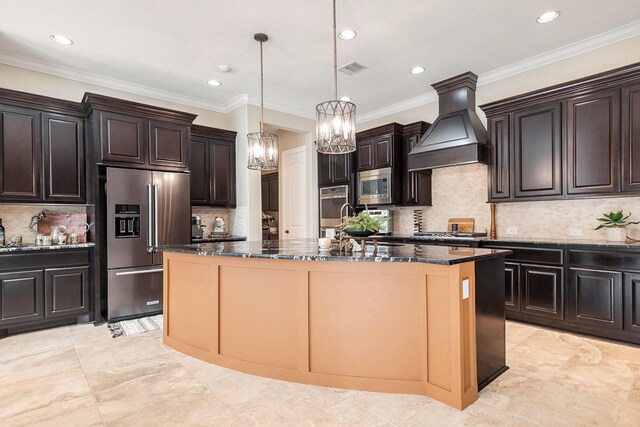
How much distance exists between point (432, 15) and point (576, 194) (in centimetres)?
238

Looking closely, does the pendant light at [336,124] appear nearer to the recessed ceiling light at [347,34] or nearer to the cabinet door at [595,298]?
the recessed ceiling light at [347,34]

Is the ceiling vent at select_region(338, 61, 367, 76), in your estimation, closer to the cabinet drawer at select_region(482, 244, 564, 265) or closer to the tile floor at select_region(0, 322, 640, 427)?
the cabinet drawer at select_region(482, 244, 564, 265)

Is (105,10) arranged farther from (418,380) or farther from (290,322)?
(418,380)

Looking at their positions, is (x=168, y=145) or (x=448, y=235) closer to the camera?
(x=168, y=145)

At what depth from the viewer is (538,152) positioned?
13.1 ft

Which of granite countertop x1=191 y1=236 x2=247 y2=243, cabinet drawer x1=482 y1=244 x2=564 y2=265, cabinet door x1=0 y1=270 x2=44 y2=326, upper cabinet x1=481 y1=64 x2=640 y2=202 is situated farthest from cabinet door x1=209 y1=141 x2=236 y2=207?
cabinet drawer x1=482 y1=244 x2=564 y2=265

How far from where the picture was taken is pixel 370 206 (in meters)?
5.82

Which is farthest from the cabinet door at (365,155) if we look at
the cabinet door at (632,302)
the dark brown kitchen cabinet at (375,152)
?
the cabinet door at (632,302)

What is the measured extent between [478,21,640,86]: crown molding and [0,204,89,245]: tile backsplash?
5836 mm

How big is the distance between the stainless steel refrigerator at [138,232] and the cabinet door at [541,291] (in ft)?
13.4

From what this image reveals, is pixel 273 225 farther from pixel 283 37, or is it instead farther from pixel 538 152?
pixel 538 152

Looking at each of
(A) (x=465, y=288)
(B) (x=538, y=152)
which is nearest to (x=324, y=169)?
(B) (x=538, y=152)

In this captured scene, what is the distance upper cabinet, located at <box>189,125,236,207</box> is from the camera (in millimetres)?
5289

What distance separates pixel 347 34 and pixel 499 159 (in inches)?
93.1
